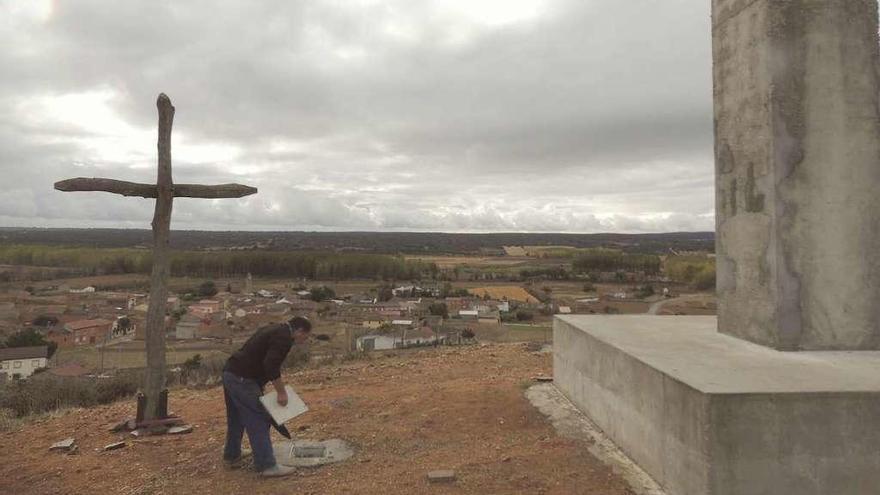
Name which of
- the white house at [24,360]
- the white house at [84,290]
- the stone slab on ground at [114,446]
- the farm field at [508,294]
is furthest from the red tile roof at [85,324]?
the stone slab on ground at [114,446]

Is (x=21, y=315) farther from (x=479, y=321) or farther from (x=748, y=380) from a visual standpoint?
(x=748, y=380)

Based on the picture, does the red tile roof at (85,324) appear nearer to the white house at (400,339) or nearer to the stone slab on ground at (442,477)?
the white house at (400,339)

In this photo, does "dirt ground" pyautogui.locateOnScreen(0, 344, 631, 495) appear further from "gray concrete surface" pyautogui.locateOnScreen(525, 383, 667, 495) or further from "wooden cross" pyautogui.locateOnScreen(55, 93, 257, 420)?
"wooden cross" pyautogui.locateOnScreen(55, 93, 257, 420)

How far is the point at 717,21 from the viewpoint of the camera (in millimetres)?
5395

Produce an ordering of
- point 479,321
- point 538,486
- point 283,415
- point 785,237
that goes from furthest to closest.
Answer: point 479,321
point 785,237
point 283,415
point 538,486

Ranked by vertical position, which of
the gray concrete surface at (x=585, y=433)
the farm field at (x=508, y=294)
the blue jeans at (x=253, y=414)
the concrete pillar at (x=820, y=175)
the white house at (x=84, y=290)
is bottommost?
the farm field at (x=508, y=294)

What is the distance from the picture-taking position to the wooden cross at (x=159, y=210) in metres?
5.63

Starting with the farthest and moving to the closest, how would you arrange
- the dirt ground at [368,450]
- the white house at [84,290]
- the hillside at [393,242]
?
the hillside at [393,242]
the white house at [84,290]
the dirt ground at [368,450]

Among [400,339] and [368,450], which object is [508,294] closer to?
[400,339]

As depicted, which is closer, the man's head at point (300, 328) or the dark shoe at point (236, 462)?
the man's head at point (300, 328)

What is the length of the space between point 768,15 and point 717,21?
744mm

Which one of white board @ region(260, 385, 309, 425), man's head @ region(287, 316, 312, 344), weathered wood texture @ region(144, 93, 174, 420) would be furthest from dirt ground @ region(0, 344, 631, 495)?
man's head @ region(287, 316, 312, 344)

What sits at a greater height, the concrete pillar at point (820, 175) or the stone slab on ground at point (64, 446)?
the concrete pillar at point (820, 175)

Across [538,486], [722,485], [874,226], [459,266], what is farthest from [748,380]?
[459,266]
